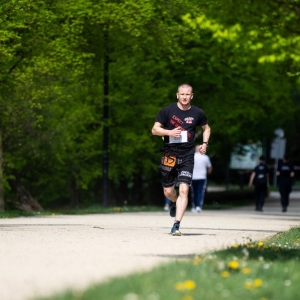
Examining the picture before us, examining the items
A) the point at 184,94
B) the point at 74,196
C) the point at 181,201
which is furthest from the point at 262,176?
the point at 184,94

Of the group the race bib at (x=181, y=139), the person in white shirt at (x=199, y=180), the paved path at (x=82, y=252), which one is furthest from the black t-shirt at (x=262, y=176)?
the race bib at (x=181, y=139)

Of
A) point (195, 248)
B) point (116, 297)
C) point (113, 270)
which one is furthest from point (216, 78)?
point (116, 297)

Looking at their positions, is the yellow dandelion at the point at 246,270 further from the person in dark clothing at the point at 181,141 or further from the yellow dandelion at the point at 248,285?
the person in dark clothing at the point at 181,141

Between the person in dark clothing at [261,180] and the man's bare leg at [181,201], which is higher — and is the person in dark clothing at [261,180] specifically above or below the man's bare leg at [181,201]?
below

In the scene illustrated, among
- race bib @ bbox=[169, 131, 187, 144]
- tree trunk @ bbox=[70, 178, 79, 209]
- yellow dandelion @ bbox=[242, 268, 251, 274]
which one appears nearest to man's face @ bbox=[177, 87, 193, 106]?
race bib @ bbox=[169, 131, 187, 144]

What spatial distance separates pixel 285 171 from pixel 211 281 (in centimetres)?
2584

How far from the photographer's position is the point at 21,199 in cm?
3625

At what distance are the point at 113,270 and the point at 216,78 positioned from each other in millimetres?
26819

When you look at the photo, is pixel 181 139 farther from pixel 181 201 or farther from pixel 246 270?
pixel 246 270

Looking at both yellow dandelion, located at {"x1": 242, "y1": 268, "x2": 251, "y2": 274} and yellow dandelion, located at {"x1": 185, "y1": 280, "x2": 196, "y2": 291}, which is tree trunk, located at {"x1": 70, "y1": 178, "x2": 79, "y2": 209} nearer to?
yellow dandelion, located at {"x1": 242, "y1": 268, "x2": 251, "y2": 274}

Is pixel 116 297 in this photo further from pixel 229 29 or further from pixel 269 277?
pixel 229 29

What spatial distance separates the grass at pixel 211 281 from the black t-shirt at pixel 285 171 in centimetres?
2315

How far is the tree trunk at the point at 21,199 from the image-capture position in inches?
1403

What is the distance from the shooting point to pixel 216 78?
36.3 meters
